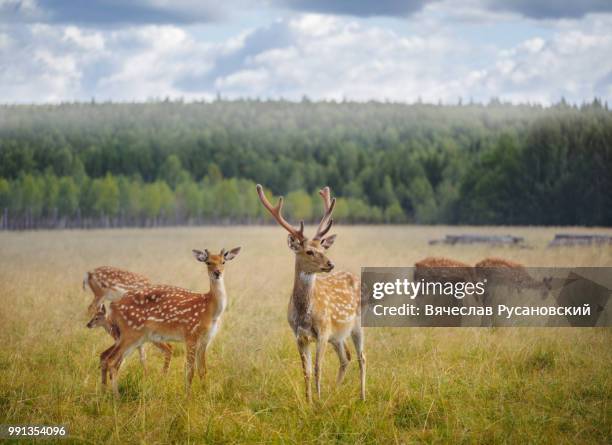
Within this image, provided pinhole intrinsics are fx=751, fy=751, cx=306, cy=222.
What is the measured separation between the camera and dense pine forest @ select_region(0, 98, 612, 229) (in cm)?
4259

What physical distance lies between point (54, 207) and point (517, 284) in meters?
47.0

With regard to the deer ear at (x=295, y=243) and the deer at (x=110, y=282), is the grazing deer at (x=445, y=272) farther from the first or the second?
the deer ear at (x=295, y=243)

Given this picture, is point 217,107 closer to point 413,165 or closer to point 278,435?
point 413,165

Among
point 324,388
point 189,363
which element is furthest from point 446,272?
point 189,363

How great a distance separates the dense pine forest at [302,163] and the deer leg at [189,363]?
2959 cm

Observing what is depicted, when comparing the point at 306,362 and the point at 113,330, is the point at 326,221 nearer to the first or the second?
the point at 306,362

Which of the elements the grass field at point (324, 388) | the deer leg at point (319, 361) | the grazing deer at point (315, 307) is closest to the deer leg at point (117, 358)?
the grass field at point (324, 388)

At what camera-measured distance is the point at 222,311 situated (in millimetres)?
6836

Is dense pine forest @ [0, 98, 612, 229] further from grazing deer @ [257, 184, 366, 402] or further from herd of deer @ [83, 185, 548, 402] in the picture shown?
grazing deer @ [257, 184, 366, 402]

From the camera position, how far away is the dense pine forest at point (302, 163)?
42.6m

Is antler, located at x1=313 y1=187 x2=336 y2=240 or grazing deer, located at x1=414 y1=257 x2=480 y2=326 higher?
antler, located at x1=313 y1=187 x2=336 y2=240

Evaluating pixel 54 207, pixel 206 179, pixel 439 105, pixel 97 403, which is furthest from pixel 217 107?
pixel 97 403

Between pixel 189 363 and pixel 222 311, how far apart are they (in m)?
0.58

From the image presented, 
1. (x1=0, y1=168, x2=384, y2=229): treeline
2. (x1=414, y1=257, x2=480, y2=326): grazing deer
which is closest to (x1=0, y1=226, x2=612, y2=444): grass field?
(x1=414, y1=257, x2=480, y2=326): grazing deer
